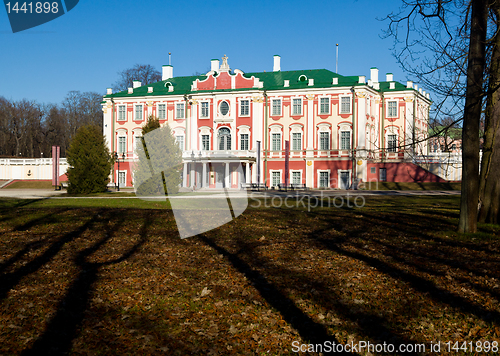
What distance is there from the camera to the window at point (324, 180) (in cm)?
4250

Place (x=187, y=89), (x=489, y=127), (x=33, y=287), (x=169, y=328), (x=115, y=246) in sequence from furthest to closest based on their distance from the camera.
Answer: (x=187, y=89)
(x=489, y=127)
(x=115, y=246)
(x=33, y=287)
(x=169, y=328)

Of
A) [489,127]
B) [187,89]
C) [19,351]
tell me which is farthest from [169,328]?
[187,89]

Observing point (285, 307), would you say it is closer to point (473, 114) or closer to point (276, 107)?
point (473, 114)

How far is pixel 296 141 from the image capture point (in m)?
43.6

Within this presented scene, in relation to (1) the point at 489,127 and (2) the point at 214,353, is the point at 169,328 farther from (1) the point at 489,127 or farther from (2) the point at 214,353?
(1) the point at 489,127

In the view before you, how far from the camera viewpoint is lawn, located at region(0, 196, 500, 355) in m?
5.13

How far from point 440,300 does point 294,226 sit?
21.8 ft

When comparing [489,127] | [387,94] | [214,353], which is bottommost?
[214,353]

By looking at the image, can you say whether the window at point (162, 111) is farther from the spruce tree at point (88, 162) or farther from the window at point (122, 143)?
the spruce tree at point (88, 162)

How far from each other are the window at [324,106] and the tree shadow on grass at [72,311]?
35.5 m

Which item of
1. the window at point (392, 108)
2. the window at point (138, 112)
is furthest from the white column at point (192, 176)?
the window at point (392, 108)

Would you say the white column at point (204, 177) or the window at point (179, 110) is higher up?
the window at point (179, 110)

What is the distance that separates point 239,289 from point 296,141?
3737cm

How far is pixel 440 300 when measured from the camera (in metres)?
6.36
